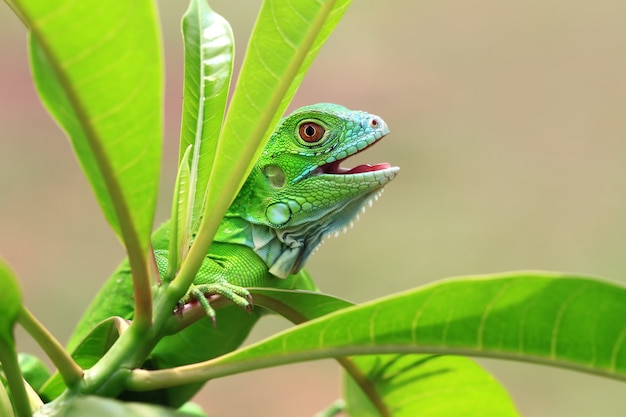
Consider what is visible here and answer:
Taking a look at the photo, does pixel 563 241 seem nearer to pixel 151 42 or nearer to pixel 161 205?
pixel 161 205

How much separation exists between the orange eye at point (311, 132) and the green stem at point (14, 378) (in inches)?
27.3

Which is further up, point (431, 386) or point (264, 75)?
point (264, 75)

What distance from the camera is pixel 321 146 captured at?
115cm

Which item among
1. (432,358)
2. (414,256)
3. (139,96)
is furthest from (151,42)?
(414,256)

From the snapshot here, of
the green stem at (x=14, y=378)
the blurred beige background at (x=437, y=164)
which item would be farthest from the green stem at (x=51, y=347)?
the blurred beige background at (x=437, y=164)

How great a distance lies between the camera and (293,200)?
3.67ft

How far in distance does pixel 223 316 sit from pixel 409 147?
286cm

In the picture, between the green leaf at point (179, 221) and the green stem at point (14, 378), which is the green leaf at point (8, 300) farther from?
the green leaf at point (179, 221)

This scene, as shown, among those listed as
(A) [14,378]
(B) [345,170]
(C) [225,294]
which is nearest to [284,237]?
(B) [345,170]

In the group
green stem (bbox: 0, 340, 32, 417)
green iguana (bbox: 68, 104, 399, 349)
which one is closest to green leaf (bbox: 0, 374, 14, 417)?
green stem (bbox: 0, 340, 32, 417)

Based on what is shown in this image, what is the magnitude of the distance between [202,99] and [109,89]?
0.88 ft

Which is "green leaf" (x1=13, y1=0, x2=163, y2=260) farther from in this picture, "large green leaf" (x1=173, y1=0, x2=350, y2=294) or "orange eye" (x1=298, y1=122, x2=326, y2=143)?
"orange eye" (x1=298, y1=122, x2=326, y2=143)

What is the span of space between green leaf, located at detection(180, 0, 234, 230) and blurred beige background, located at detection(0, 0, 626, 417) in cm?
263

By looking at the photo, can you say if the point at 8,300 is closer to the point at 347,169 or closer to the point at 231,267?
the point at 231,267
